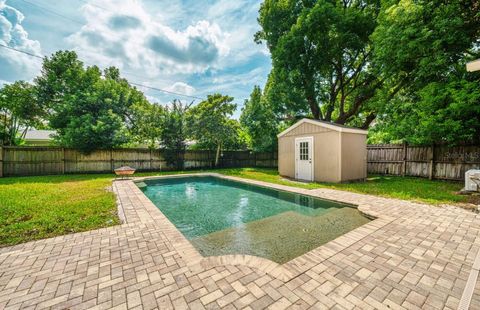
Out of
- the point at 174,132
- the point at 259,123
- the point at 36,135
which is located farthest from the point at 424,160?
the point at 36,135

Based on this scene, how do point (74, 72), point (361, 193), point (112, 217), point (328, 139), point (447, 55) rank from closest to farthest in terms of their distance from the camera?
1. point (112, 217)
2. point (361, 193)
3. point (447, 55)
4. point (328, 139)
5. point (74, 72)

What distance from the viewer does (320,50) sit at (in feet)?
37.3

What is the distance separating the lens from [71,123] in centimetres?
1084

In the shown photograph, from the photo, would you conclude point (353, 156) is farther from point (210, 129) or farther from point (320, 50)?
point (210, 129)

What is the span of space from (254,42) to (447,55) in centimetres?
1180

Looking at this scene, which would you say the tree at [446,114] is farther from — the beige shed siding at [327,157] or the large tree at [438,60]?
the beige shed siding at [327,157]

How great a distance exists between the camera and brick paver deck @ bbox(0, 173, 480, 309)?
5.68 feet

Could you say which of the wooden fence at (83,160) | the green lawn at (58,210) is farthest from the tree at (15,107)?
the green lawn at (58,210)

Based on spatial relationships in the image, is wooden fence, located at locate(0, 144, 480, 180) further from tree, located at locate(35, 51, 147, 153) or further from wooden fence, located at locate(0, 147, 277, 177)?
tree, located at locate(35, 51, 147, 153)

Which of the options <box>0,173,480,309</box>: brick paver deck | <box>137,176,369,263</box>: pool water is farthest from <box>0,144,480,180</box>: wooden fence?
<box>0,173,480,309</box>: brick paver deck

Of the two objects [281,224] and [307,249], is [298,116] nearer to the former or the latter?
[281,224]

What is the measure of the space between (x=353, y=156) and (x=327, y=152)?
44.9 inches

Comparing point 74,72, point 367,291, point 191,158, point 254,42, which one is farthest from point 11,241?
point 254,42

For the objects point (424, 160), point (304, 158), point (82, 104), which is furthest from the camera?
point (82, 104)
